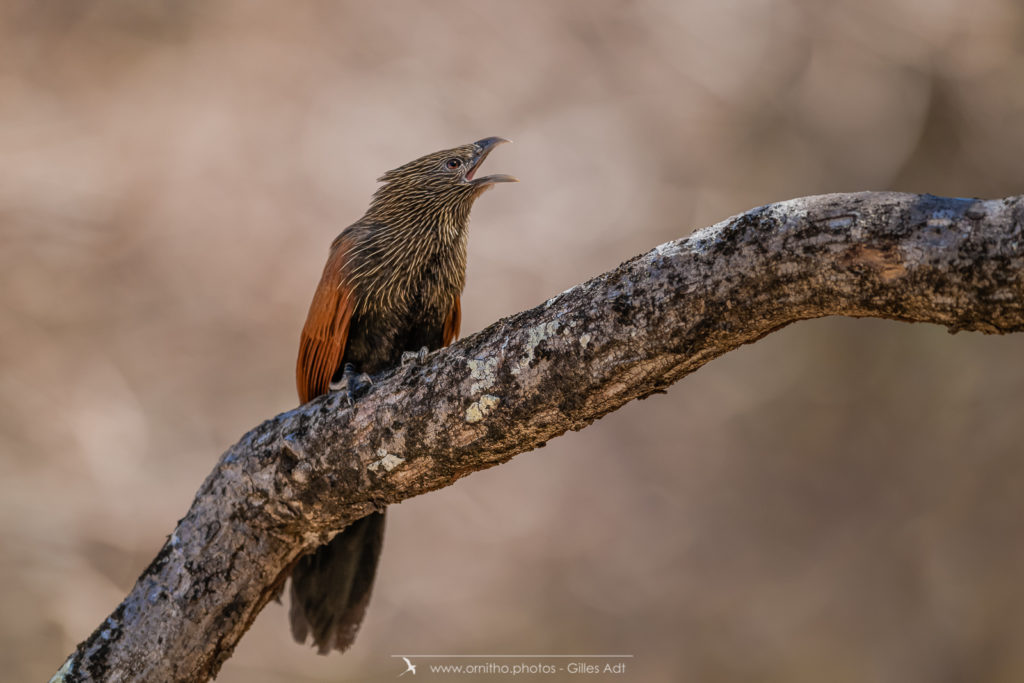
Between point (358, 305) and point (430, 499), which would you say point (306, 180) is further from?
point (358, 305)

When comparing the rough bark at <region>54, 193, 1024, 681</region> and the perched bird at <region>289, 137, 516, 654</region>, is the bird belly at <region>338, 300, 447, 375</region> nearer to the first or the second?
the perched bird at <region>289, 137, 516, 654</region>

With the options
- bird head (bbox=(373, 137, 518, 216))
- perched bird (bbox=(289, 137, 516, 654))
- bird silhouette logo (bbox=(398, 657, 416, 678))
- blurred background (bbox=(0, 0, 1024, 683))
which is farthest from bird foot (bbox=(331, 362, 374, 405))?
bird silhouette logo (bbox=(398, 657, 416, 678))

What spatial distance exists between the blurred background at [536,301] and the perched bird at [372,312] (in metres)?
2.29

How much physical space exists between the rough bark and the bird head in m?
1.12

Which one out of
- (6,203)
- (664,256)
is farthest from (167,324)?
(664,256)

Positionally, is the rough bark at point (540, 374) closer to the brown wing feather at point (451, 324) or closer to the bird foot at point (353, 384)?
the bird foot at point (353, 384)

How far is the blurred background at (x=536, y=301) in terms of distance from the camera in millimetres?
4785

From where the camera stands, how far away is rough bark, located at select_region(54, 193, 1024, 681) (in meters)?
1.30

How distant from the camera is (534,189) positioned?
5363mm

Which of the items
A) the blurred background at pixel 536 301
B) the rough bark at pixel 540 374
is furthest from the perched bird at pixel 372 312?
the blurred background at pixel 536 301

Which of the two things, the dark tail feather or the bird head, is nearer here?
the dark tail feather

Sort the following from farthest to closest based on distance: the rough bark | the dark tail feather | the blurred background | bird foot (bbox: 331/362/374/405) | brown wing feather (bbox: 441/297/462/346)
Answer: the blurred background → brown wing feather (bbox: 441/297/462/346) → the dark tail feather → bird foot (bbox: 331/362/374/405) → the rough bark

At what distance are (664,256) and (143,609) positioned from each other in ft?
5.64

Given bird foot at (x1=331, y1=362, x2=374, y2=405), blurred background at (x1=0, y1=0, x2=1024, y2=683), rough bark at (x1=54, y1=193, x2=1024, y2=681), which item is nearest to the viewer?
rough bark at (x1=54, y1=193, x2=1024, y2=681)
